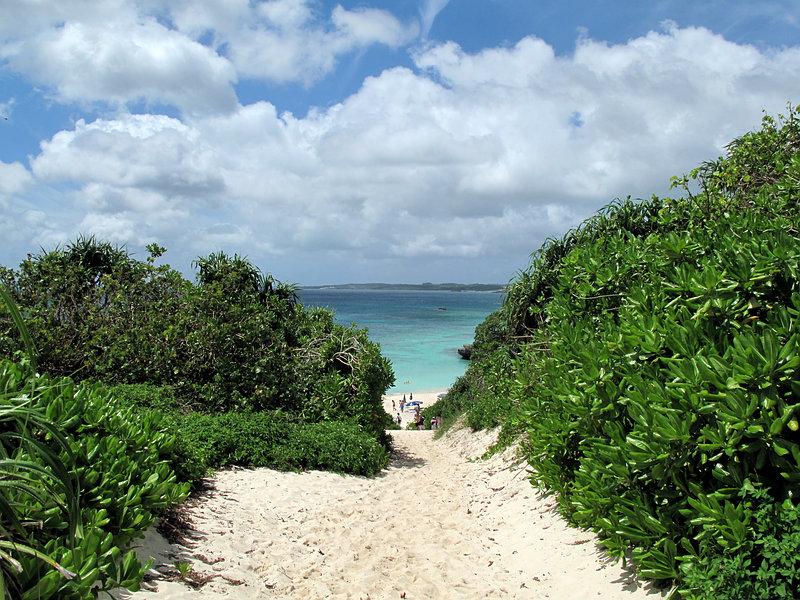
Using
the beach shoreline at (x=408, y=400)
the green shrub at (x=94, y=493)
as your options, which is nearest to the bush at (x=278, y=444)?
the green shrub at (x=94, y=493)

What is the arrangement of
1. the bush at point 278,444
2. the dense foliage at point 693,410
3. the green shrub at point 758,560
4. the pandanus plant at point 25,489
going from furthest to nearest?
1. the bush at point 278,444
2. the dense foliage at point 693,410
3. the green shrub at point 758,560
4. the pandanus plant at point 25,489

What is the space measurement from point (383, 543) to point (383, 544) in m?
0.03

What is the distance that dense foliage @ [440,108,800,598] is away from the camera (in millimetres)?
3049

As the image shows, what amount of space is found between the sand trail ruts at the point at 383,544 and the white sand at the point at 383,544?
0.02 m

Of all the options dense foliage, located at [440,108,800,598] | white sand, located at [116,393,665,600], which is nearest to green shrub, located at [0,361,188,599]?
white sand, located at [116,393,665,600]

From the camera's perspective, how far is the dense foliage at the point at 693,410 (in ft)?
10.0

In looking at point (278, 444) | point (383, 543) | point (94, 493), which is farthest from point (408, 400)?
point (94, 493)

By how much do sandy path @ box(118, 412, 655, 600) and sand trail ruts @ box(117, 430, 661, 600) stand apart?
1 cm

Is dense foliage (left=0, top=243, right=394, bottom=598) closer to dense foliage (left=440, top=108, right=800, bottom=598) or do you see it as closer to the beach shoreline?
dense foliage (left=440, top=108, right=800, bottom=598)

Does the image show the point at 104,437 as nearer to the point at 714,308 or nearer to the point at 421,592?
the point at 421,592

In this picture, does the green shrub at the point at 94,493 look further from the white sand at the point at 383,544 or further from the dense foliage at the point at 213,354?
the dense foliage at the point at 213,354

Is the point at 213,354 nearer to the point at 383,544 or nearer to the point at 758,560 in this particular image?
the point at 383,544

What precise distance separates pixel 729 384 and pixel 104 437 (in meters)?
4.63

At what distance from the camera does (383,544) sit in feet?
20.4
